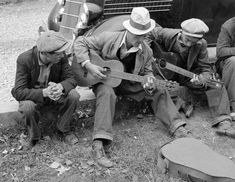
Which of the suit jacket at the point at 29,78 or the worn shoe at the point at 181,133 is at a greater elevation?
the suit jacket at the point at 29,78

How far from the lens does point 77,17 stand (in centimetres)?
534

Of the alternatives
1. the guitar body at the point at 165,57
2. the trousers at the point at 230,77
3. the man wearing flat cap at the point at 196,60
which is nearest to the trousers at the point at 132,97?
the guitar body at the point at 165,57

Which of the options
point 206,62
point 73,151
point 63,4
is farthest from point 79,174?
point 63,4

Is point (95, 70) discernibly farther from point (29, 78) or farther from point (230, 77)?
point (230, 77)

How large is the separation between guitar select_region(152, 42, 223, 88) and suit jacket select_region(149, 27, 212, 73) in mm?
76

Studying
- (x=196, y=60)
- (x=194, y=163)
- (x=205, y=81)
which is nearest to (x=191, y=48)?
(x=196, y=60)

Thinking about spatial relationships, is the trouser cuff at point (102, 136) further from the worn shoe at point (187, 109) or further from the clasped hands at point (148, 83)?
the worn shoe at point (187, 109)

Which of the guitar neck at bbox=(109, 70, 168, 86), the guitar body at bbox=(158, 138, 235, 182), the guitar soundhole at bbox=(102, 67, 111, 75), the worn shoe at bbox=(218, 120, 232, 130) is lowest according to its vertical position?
the worn shoe at bbox=(218, 120, 232, 130)

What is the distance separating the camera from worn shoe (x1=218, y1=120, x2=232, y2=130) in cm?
432

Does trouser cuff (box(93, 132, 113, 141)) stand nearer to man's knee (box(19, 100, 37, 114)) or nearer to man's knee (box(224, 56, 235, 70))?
man's knee (box(19, 100, 37, 114))

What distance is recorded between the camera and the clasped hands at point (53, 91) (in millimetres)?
3574

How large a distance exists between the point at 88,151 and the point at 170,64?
140cm

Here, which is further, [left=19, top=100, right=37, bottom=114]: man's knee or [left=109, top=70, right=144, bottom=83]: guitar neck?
[left=109, top=70, right=144, bottom=83]: guitar neck

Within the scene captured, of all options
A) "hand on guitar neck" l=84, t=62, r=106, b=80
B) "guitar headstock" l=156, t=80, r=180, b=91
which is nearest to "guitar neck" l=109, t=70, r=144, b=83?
"hand on guitar neck" l=84, t=62, r=106, b=80
